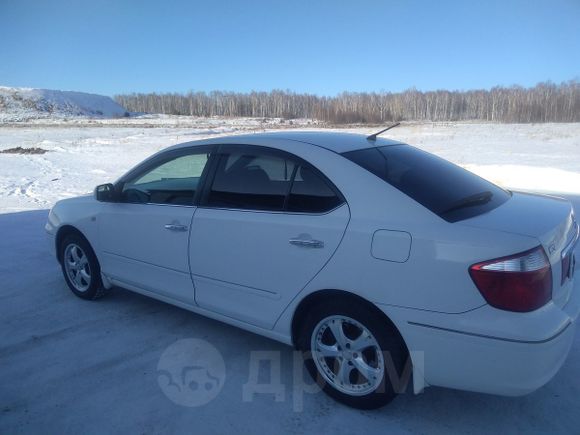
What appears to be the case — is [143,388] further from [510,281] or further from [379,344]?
[510,281]

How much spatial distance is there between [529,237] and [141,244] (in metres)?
2.81

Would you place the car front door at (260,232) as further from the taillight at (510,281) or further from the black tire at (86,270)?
the black tire at (86,270)

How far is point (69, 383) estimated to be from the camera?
299 centimetres

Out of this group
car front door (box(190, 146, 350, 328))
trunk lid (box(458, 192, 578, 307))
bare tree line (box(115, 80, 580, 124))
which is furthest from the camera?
bare tree line (box(115, 80, 580, 124))

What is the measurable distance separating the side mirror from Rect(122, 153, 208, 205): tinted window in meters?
0.09

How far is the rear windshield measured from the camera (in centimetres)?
252

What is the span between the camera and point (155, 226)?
3.52 metres

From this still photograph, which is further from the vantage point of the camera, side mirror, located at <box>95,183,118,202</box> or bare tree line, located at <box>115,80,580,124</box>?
bare tree line, located at <box>115,80,580,124</box>

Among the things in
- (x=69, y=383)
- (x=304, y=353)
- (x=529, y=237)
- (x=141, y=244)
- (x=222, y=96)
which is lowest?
(x=69, y=383)

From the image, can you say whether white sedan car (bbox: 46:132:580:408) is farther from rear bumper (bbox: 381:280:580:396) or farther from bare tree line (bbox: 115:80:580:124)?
bare tree line (bbox: 115:80:580:124)

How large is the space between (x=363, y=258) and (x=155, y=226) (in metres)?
1.82

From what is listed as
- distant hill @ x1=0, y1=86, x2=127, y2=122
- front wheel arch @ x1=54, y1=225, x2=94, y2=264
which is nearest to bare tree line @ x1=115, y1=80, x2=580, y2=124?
distant hill @ x1=0, y1=86, x2=127, y2=122

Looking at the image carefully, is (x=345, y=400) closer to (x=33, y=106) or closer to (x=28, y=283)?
(x=28, y=283)

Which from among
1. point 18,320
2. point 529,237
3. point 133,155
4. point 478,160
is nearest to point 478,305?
point 529,237
